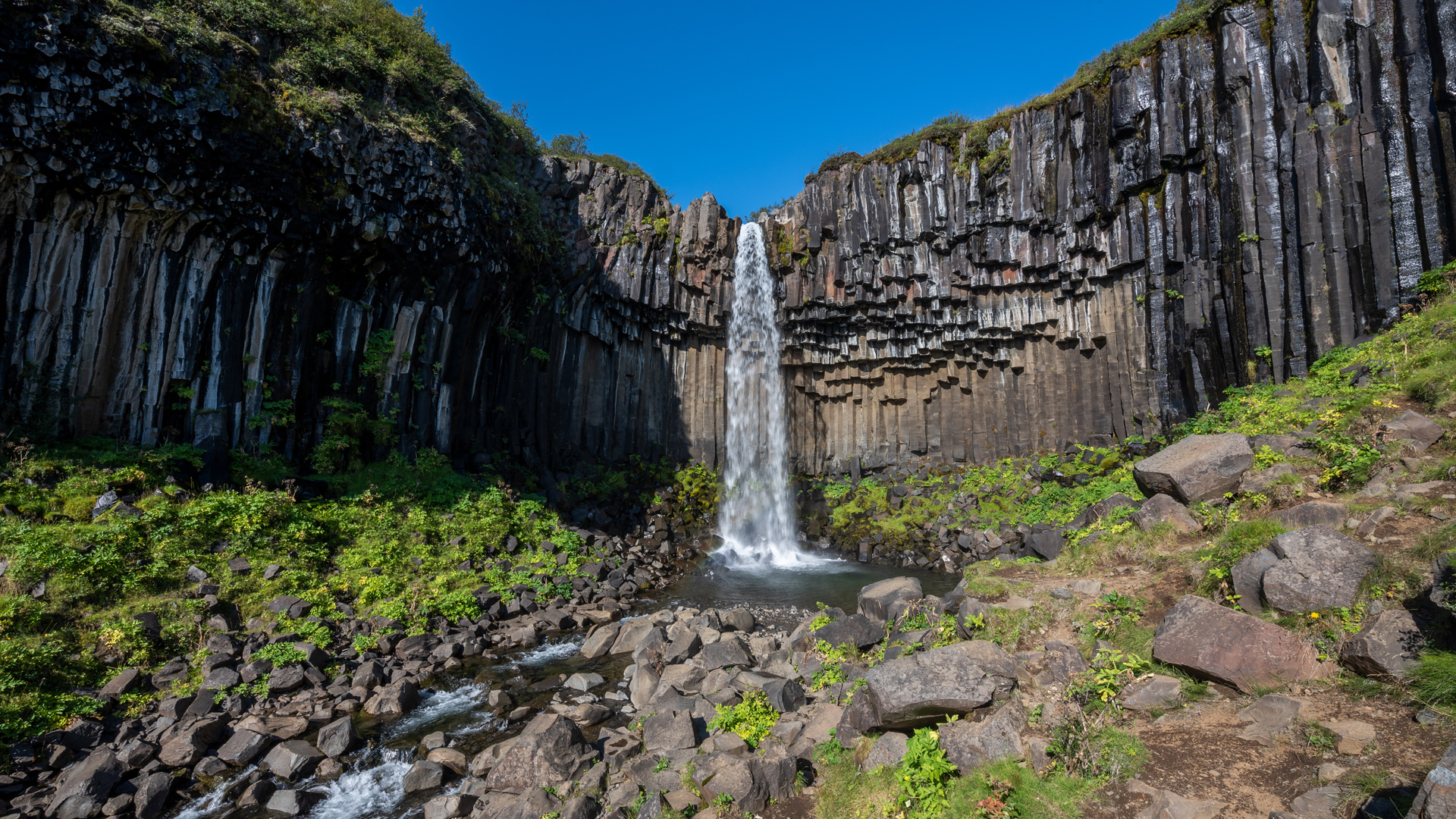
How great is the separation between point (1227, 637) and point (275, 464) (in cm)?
1561

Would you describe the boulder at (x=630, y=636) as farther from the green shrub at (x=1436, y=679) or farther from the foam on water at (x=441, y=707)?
the green shrub at (x=1436, y=679)

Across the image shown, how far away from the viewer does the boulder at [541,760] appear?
Answer: 6.04m

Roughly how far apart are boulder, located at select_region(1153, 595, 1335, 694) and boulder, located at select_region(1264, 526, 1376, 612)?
0.43 m

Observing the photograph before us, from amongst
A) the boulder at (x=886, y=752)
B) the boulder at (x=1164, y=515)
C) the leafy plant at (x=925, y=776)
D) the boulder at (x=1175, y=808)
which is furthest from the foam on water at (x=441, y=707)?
the boulder at (x=1164, y=515)

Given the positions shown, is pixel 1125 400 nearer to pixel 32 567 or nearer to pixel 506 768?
pixel 506 768

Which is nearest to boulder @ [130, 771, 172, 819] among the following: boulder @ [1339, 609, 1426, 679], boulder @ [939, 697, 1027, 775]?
boulder @ [939, 697, 1027, 775]

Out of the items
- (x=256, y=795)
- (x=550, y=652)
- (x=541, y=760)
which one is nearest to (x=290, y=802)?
(x=256, y=795)

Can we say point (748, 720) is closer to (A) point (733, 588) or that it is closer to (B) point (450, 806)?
(B) point (450, 806)

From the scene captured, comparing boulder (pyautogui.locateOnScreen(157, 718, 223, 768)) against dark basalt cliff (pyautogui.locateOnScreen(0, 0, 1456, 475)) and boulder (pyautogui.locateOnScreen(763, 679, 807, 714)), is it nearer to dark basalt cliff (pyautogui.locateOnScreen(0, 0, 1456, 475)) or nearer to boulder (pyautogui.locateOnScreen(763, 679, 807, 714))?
boulder (pyautogui.locateOnScreen(763, 679, 807, 714))

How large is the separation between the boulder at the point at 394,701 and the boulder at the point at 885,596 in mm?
5994

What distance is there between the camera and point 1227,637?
4.84 meters

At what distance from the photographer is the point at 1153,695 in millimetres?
4781

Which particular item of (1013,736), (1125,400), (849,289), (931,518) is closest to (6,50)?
(1013,736)

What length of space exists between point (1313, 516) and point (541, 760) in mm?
7816
